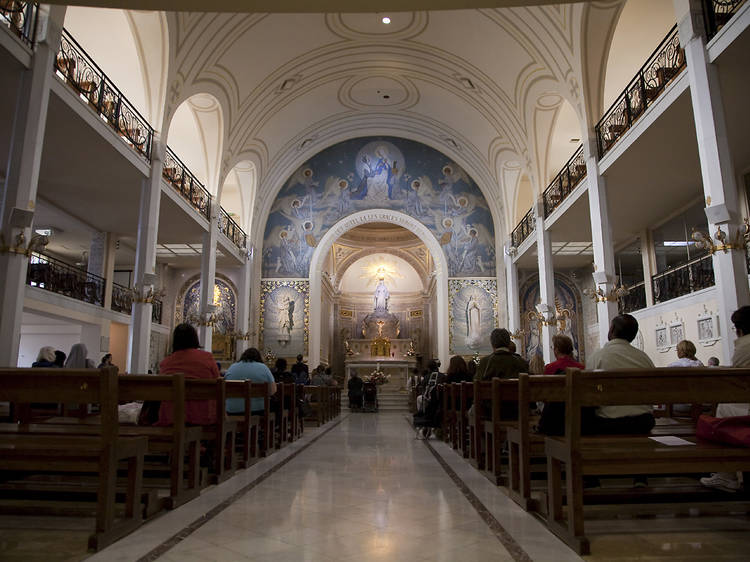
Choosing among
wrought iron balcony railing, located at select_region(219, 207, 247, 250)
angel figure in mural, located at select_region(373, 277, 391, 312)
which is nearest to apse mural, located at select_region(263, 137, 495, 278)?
wrought iron balcony railing, located at select_region(219, 207, 247, 250)

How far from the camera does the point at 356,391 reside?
17719 mm

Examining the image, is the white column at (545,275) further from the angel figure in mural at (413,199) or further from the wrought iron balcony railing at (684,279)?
the angel figure in mural at (413,199)

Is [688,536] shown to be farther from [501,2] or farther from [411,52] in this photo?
[411,52]

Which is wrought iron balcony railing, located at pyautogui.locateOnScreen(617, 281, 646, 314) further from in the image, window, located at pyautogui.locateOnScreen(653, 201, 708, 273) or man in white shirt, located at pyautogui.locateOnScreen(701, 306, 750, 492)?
man in white shirt, located at pyautogui.locateOnScreen(701, 306, 750, 492)

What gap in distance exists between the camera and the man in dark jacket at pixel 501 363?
18.4 feet

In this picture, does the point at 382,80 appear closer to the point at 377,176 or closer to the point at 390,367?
the point at 377,176

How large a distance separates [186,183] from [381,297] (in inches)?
590

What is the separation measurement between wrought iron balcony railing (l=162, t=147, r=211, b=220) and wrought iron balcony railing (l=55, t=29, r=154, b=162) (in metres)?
1.13

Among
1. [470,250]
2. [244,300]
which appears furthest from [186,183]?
[470,250]

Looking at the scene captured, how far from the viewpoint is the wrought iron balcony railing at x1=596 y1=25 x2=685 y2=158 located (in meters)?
9.01

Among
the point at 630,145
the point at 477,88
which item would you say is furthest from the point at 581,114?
the point at 477,88

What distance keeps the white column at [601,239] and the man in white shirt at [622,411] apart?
673 cm

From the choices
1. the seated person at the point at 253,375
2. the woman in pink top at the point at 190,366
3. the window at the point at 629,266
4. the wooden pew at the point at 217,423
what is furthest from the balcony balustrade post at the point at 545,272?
the woman in pink top at the point at 190,366

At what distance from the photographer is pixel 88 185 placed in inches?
484
